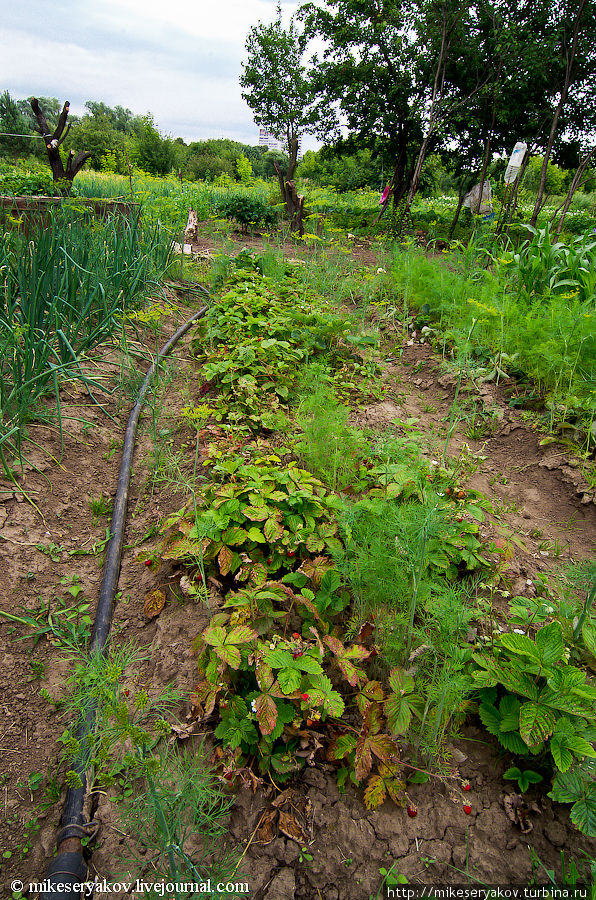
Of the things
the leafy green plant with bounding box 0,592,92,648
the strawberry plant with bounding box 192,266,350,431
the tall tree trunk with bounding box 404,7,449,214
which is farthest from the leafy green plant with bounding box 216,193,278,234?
the leafy green plant with bounding box 0,592,92,648

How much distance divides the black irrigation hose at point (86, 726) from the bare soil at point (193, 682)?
60mm

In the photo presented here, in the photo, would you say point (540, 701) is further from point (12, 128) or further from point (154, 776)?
point (12, 128)

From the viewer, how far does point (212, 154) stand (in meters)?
36.7

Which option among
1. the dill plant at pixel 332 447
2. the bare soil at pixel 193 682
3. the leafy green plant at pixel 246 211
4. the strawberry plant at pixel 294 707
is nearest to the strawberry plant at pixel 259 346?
the dill plant at pixel 332 447

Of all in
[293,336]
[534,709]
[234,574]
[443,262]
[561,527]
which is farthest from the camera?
[443,262]

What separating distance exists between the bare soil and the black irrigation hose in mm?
60

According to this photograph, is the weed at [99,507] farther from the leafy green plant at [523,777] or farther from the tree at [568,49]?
the tree at [568,49]

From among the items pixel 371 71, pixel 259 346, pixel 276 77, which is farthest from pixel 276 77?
pixel 259 346

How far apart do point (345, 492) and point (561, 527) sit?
106 cm

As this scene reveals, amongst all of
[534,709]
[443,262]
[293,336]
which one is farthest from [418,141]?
[534,709]

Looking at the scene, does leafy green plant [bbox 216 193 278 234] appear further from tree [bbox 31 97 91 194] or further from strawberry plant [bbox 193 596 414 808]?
strawberry plant [bbox 193 596 414 808]

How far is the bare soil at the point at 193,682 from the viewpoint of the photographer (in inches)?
48.3

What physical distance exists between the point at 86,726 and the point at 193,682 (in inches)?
13.4

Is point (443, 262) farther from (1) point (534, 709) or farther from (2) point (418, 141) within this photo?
(2) point (418, 141)
